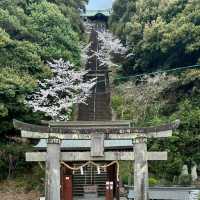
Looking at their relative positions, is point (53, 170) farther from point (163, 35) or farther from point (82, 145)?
point (163, 35)

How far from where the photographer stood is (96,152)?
53.7 ft

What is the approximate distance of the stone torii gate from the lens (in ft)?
53.5

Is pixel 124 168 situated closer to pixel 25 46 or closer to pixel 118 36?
pixel 25 46

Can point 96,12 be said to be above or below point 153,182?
above

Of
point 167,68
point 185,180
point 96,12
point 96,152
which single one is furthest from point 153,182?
point 96,12

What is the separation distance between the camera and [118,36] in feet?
156

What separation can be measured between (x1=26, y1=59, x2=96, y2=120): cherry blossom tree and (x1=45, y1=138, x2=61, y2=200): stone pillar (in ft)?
33.7

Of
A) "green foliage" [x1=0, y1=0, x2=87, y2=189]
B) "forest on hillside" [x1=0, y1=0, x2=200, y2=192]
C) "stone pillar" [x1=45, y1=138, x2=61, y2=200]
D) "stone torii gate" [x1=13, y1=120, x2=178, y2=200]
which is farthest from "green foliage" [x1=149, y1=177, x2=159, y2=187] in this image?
"stone pillar" [x1=45, y1=138, x2=61, y2=200]

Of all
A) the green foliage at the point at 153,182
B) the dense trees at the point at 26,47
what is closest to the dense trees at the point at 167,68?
the green foliage at the point at 153,182

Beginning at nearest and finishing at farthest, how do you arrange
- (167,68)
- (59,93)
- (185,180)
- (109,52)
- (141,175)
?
(141,175), (185,180), (59,93), (167,68), (109,52)

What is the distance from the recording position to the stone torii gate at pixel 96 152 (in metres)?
16.3

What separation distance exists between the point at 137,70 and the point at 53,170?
22719 mm

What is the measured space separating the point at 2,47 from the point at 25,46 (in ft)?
6.03

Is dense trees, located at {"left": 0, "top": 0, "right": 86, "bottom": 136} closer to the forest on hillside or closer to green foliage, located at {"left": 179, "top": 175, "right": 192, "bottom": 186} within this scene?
the forest on hillside
